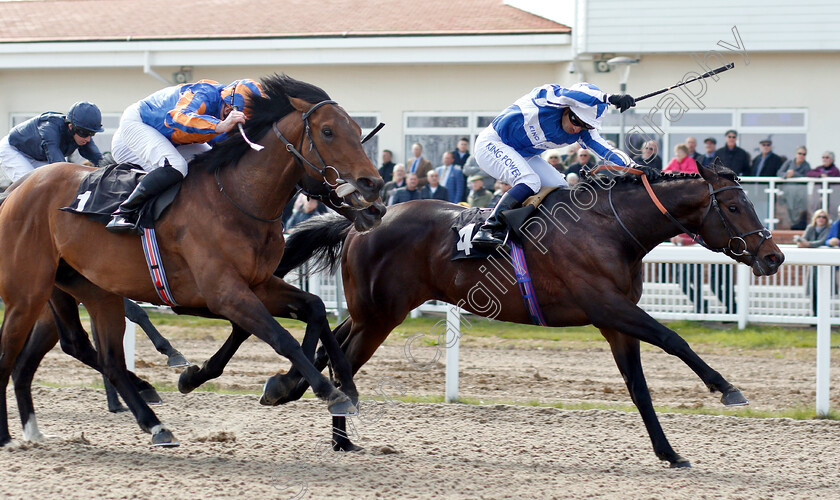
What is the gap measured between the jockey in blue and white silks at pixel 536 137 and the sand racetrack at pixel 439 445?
46.3 inches

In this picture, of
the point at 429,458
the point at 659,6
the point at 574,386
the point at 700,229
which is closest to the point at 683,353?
the point at 700,229

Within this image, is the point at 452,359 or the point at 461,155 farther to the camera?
the point at 461,155

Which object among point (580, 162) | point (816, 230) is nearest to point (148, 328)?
point (580, 162)

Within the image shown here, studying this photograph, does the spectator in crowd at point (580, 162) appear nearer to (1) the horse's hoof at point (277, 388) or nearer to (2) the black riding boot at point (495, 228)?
(2) the black riding boot at point (495, 228)

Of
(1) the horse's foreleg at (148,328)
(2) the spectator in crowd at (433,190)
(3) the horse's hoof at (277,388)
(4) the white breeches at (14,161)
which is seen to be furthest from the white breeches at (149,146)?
(2) the spectator in crowd at (433,190)

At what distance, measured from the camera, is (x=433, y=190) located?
34.6 feet

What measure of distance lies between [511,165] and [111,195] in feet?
6.85

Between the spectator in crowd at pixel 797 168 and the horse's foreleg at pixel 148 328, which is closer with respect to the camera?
the horse's foreleg at pixel 148 328

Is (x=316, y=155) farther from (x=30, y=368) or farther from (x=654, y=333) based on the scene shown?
(x=30, y=368)

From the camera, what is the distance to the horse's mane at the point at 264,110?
4.61m

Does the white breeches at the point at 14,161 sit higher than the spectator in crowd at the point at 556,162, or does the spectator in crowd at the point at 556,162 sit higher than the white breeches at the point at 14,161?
the spectator in crowd at the point at 556,162

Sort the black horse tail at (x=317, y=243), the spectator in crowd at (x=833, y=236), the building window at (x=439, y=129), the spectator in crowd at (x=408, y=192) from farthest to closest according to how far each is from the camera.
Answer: the building window at (x=439, y=129), the spectator in crowd at (x=408, y=192), the spectator in crowd at (x=833, y=236), the black horse tail at (x=317, y=243)

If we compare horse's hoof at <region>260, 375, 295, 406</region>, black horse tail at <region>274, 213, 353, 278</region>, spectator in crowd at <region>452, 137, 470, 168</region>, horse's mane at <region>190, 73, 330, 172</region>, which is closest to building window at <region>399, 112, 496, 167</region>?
spectator in crowd at <region>452, 137, 470, 168</region>

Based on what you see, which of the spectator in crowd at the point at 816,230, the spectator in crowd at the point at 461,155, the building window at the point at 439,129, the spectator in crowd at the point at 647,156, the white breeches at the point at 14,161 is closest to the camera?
the spectator in crowd at the point at 647,156
